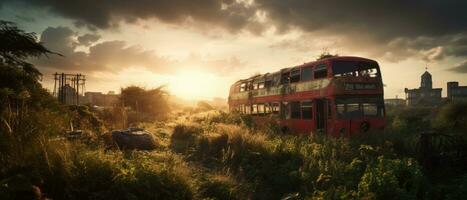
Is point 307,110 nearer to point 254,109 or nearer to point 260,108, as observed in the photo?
point 260,108

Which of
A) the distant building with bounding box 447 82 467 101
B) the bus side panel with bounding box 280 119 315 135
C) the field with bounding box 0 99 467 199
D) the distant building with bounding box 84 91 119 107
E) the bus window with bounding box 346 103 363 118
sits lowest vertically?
the field with bounding box 0 99 467 199

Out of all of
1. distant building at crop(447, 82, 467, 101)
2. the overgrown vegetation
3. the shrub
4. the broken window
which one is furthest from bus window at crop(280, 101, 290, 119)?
distant building at crop(447, 82, 467, 101)

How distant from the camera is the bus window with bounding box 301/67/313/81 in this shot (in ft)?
50.5

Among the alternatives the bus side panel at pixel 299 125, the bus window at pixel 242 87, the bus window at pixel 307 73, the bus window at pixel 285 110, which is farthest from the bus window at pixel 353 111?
the bus window at pixel 242 87

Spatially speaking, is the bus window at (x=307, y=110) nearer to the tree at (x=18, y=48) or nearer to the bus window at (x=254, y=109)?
the bus window at (x=254, y=109)

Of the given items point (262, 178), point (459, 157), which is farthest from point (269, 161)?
point (459, 157)

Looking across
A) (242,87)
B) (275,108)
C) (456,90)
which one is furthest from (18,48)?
(456,90)

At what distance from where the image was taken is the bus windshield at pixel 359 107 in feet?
45.6

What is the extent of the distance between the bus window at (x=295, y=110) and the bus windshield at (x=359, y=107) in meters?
2.74

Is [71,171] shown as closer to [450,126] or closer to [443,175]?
[443,175]

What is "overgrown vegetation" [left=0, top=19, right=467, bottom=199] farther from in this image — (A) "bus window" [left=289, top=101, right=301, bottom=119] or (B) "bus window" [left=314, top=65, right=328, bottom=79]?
(A) "bus window" [left=289, top=101, right=301, bottom=119]

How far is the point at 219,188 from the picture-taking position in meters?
7.23

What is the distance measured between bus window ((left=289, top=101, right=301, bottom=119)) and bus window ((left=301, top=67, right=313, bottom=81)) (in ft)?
4.35

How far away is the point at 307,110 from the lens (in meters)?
15.5
